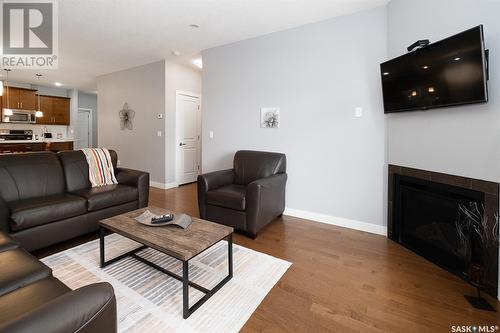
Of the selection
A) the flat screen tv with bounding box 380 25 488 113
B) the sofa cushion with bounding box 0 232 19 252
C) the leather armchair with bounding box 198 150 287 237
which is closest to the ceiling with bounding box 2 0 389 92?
the flat screen tv with bounding box 380 25 488 113

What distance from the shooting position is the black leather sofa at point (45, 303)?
25.9 inches

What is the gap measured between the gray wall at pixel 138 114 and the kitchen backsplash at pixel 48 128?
2.89m

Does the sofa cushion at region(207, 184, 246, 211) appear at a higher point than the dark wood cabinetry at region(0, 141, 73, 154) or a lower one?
lower

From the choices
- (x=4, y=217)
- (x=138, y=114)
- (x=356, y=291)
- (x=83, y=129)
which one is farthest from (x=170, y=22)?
(x=83, y=129)

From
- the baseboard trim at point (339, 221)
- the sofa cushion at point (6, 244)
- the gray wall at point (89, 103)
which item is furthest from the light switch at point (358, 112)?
the gray wall at point (89, 103)

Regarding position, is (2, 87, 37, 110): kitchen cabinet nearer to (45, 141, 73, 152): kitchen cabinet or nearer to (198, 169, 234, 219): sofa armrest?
(45, 141, 73, 152): kitchen cabinet

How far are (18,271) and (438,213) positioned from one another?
303cm

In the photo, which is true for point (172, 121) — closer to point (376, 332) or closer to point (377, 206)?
point (377, 206)

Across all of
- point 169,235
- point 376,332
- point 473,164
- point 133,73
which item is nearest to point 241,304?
point 169,235

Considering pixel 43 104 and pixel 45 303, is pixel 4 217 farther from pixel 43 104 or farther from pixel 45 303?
pixel 43 104

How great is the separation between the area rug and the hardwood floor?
13 cm

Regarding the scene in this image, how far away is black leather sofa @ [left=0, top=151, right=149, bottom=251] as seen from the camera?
211cm

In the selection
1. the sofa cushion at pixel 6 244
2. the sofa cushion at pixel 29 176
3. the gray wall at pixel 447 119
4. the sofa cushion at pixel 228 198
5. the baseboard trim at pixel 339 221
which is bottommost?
the baseboard trim at pixel 339 221

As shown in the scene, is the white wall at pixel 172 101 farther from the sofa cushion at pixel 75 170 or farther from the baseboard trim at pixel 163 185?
the sofa cushion at pixel 75 170
